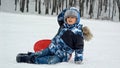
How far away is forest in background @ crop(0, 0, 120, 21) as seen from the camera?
43000 millimetres

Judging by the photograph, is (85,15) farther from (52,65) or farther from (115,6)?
(52,65)

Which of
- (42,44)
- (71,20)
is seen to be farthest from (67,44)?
(42,44)

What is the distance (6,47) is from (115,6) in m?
40.8

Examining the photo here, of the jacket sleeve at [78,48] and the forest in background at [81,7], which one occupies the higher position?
the forest in background at [81,7]

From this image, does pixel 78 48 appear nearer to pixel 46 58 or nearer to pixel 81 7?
pixel 46 58

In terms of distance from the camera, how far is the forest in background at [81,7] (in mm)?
43000

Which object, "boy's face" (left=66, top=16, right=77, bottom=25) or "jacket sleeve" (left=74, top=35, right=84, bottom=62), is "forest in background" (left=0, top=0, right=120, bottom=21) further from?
"jacket sleeve" (left=74, top=35, right=84, bottom=62)

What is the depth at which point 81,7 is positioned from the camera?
144 ft

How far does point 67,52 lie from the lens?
540cm

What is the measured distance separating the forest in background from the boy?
36104 millimetres

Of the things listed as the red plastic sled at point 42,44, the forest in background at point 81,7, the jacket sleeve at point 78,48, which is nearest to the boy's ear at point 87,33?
the jacket sleeve at point 78,48

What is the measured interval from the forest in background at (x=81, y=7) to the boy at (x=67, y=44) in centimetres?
3610

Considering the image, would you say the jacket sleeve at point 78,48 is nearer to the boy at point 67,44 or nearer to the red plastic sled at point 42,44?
the boy at point 67,44

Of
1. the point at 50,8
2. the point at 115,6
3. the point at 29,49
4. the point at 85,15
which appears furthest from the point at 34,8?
the point at 29,49
